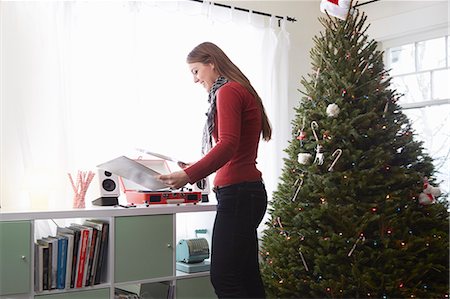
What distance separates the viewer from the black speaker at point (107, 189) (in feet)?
8.84

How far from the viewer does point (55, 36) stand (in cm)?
285

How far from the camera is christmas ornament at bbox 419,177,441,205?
2711 millimetres

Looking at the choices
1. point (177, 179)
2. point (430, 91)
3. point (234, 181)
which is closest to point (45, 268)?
point (177, 179)

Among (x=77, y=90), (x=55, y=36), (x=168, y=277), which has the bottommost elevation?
(x=168, y=277)

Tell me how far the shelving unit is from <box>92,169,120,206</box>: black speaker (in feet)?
0.33

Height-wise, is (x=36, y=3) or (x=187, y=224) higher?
(x=36, y=3)

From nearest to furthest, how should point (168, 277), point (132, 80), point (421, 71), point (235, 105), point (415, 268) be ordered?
point (235, 105) < point (415, 268) < point (168, 277) < point (132, 80) < point (421, 71)

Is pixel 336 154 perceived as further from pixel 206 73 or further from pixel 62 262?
pixel 62 262

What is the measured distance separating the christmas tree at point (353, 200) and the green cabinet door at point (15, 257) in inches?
45.6

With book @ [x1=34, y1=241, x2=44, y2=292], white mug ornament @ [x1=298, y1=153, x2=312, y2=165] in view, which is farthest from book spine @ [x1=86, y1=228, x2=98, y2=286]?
white mug ornament @ [x1=298, y1=153, x2=312, y2=165]

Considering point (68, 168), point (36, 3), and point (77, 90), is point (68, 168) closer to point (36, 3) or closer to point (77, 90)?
point (77, 90)

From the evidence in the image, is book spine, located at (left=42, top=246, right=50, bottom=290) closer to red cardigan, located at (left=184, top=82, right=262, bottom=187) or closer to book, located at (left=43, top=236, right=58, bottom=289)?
book, located at (left=43, top=236, right=58, bottom=289)

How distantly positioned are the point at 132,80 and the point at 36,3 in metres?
0.63

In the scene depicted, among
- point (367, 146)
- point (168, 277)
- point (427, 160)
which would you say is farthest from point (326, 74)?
point (168, 277)
